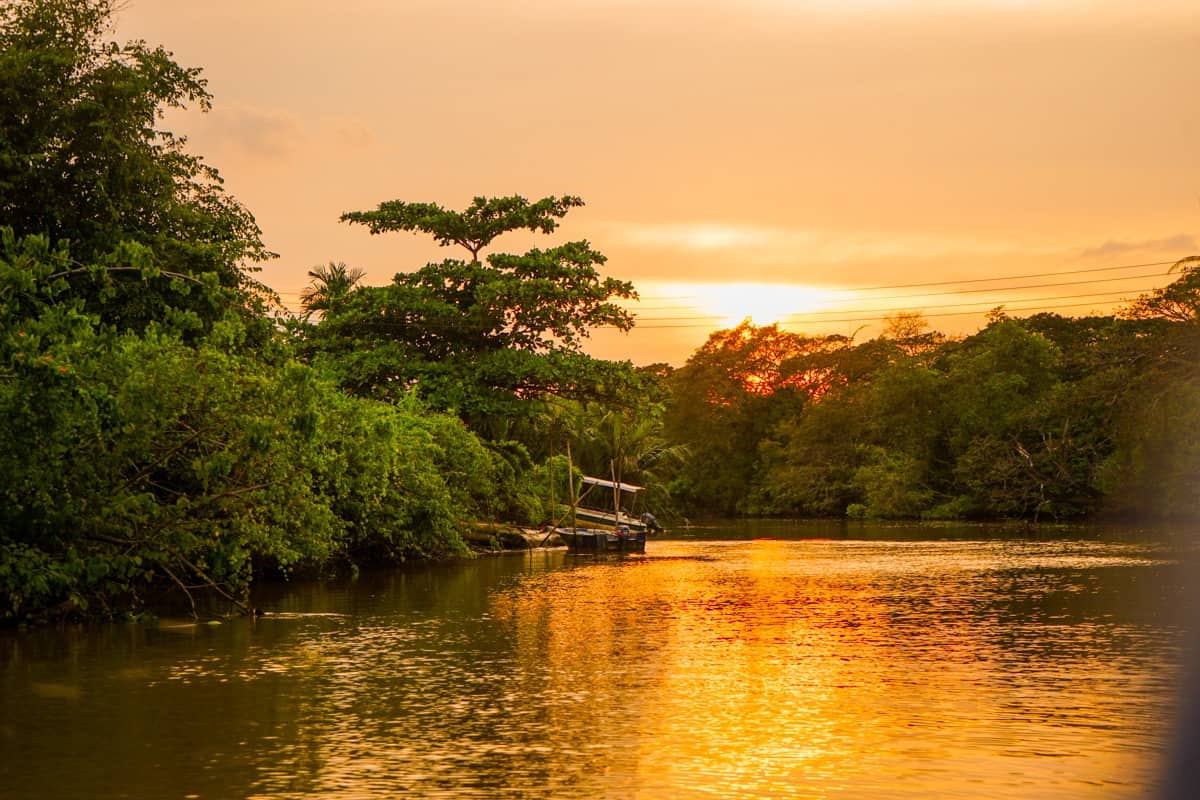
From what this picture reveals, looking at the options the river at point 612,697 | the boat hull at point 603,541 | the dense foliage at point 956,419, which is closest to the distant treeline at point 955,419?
the dense foliage at point 956,419

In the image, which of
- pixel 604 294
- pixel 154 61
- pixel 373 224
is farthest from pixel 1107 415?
pixel 154 61

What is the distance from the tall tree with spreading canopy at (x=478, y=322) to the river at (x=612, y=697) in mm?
20821

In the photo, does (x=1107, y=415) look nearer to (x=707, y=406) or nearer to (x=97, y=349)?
(x=707, y=406)

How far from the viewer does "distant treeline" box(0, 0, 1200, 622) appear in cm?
2223

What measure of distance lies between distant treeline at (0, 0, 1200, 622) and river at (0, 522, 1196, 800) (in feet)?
7.08

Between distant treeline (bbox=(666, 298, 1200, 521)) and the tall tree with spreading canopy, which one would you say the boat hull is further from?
distant treeline (bbox=(666, 298, 1200, 521))

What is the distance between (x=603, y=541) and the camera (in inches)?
2088

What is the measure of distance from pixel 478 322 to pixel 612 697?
122ft

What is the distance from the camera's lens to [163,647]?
20.8m

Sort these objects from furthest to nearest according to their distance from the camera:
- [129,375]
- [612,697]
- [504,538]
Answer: [504,538], [129,375], [612,697]

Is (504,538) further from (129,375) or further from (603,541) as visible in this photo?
(129,375)

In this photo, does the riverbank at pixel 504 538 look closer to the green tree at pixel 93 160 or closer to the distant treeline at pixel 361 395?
the distant treeline at pixel 361 395

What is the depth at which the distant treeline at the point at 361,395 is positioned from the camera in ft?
72.9

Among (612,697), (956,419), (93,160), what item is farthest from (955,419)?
(612,697)
